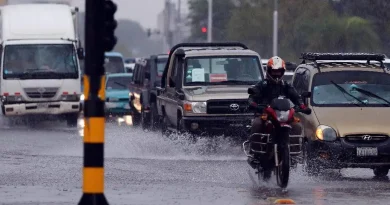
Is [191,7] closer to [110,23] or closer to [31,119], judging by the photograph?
[31,119]

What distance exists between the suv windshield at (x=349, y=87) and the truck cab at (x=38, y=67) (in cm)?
1503

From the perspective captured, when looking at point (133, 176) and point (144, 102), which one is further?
point (144, 102)

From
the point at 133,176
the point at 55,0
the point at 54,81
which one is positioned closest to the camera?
the point at 133,176

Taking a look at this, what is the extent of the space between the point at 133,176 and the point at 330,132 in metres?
2.85

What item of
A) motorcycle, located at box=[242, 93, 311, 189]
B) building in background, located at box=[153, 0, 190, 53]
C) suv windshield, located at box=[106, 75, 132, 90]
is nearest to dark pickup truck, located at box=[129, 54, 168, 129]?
suv windshield, located at box=[106, 75, 132, 90]

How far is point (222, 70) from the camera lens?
75.4 ft

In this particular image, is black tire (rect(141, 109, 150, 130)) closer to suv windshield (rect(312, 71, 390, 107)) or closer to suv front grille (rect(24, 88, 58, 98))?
suv front grille (rect(24, 88, 58, 98))

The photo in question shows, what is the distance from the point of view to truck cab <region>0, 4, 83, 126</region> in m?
31.7

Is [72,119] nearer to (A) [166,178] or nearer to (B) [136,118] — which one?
(B) [136,118]

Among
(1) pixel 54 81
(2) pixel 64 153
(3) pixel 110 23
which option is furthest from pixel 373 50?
(3) pixel 110 23

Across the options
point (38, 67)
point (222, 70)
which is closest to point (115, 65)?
point (38, 67)

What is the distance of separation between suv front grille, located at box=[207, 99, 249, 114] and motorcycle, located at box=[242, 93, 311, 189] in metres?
6.37

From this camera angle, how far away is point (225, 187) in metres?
15.1

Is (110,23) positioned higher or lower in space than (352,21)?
higher
